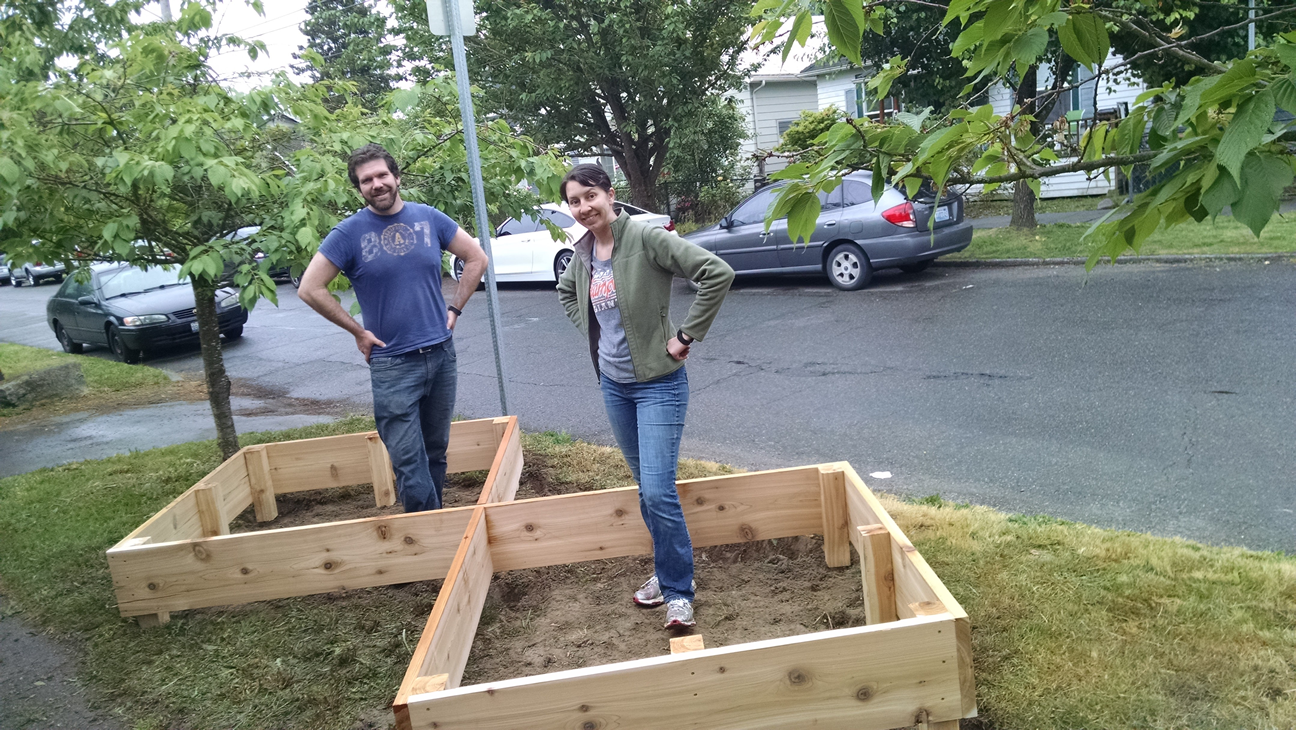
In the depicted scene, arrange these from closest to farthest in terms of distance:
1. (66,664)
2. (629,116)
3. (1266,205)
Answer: (1266,205)
(66,664)
(629,116)

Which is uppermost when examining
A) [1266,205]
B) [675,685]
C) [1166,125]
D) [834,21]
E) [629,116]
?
[629,116]

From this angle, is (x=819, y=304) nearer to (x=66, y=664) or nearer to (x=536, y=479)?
(x=536, y=479)

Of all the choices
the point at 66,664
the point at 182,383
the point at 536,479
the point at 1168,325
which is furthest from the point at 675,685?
the point at 182,383

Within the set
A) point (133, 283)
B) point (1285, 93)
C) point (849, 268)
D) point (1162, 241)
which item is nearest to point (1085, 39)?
point (1285, 93)

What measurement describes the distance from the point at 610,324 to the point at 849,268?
33.5ft

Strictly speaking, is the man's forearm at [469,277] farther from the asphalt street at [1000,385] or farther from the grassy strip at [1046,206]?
the grassy strip at [1046,206]

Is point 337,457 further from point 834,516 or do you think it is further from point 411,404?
point 834,516

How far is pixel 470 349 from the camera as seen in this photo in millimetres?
12977

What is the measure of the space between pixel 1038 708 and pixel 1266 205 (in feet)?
6.58

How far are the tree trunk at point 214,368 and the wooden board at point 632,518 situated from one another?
3.33 metres

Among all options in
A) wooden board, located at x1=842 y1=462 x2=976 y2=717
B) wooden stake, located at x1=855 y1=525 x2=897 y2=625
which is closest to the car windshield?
wooden board, located at x1=842 y1=462 x2=976 y2=717

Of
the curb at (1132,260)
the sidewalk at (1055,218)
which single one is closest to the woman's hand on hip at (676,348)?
the curb at (1132,260)

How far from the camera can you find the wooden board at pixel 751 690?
2.86m

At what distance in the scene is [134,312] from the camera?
1576 cm
